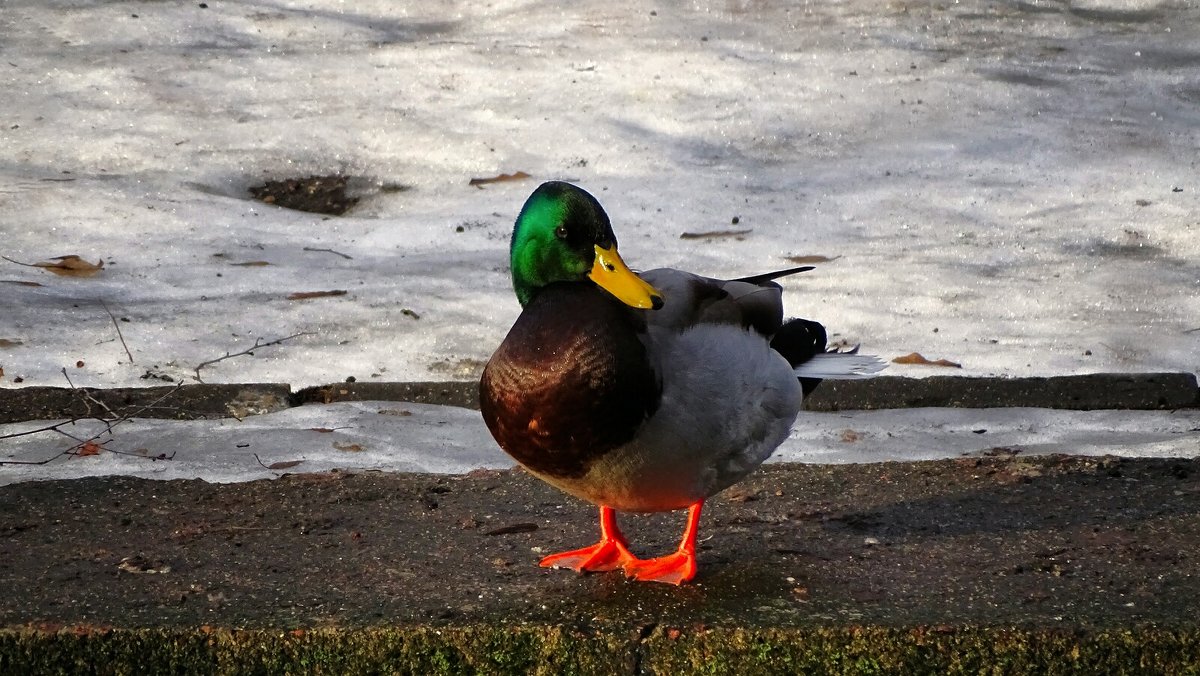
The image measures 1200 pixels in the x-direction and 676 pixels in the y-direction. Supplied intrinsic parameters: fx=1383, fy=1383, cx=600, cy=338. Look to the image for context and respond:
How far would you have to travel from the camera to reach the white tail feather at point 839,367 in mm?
3652

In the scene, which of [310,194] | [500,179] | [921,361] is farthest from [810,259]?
[310,194]

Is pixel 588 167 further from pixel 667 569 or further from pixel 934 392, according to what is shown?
pixel 667 569

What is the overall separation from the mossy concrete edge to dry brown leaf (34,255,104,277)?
2.96 m

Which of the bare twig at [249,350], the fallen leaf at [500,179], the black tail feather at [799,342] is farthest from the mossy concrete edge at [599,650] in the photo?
the fallen leaf at [500,179]

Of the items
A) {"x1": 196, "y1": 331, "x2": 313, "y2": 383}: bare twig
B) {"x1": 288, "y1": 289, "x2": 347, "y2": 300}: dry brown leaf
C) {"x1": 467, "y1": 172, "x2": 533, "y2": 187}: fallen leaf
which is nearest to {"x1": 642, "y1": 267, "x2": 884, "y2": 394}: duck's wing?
{"x1": 196, "y1": 331, "x2": 313, "y2": 383}: bare twig

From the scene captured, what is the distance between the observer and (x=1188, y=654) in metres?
2.74

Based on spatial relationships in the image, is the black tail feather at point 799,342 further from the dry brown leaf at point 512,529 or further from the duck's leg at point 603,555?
the dry brown leaf at point 512,529

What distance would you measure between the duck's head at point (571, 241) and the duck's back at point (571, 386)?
68mm

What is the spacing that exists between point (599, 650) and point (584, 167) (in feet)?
14.1

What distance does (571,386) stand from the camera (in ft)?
9.40

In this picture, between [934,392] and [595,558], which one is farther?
[934,392]

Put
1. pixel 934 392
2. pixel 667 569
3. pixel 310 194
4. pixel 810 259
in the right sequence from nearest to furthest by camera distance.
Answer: pixel 667 569 → pixel 934 392 → pixel 810 259 → pixel 310 194

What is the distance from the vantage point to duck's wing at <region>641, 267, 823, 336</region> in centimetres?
316

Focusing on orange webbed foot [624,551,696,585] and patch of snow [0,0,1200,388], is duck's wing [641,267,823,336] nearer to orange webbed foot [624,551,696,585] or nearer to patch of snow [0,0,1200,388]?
orange webbed foot [624,551,696,585]
